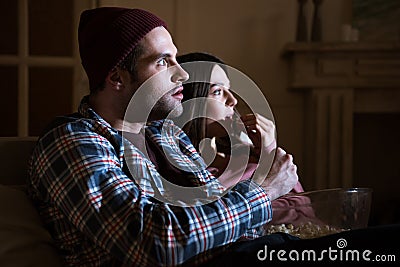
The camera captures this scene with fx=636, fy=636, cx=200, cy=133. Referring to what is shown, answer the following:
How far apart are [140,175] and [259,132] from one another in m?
0.43

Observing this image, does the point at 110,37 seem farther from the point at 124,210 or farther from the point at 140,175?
the point at 124,210

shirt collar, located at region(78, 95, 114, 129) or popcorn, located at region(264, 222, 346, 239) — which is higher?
shirt collar, located at region(78, 95, 114, 129)

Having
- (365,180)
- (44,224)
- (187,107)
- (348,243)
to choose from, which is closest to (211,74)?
(187,107)

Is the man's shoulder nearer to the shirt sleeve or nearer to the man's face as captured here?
the shirt sleeve

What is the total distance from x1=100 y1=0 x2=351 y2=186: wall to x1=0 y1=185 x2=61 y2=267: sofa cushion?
5.80 ft

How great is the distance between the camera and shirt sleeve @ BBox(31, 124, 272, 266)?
112 centimetres

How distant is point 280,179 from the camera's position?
1.36 metres

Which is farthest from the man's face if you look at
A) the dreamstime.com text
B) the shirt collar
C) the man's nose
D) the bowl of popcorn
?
the dreamstime.com text

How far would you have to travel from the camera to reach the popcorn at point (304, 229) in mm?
1277

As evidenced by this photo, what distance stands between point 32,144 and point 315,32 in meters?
1.76

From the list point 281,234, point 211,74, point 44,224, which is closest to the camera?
point 281,234

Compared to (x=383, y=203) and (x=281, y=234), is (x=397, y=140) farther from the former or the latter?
(x=281, y=234)

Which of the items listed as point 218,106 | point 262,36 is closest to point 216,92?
point 218,106

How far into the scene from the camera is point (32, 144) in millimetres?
1438
